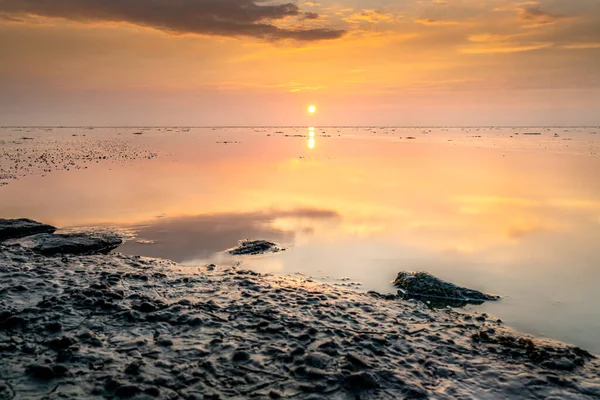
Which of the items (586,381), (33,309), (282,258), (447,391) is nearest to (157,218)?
(282,258)

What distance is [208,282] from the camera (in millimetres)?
11938

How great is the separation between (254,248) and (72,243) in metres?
6.81

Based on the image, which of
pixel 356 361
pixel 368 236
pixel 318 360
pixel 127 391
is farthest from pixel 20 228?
pixel 356 361

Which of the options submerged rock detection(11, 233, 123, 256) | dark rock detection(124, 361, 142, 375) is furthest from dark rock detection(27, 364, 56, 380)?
submerged rock detection(11, 233, 123, 256)

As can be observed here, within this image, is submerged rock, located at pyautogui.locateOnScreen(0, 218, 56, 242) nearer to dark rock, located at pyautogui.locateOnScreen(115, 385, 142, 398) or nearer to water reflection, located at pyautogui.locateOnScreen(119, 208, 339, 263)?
water reflection, located at pyautogui.locateOnScreen(119, 208, 339, 263)

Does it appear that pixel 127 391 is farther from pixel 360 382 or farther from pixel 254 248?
pixel 254 248

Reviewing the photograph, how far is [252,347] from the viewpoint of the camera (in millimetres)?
8055

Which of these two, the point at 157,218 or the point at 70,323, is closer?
the point at 70,323

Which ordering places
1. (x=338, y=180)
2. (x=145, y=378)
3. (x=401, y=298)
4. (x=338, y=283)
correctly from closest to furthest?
(x=145, y=378) < (x=401, y=298) < (x=338, y=283) < (x=338, y=180)

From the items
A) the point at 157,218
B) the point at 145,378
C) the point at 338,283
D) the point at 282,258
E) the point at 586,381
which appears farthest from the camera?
the point at 157,218

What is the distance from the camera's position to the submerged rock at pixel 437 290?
38.0 ft

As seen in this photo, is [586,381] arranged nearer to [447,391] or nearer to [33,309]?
[447,391]

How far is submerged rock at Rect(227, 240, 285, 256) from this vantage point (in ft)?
50.4

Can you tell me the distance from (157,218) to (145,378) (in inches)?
575
